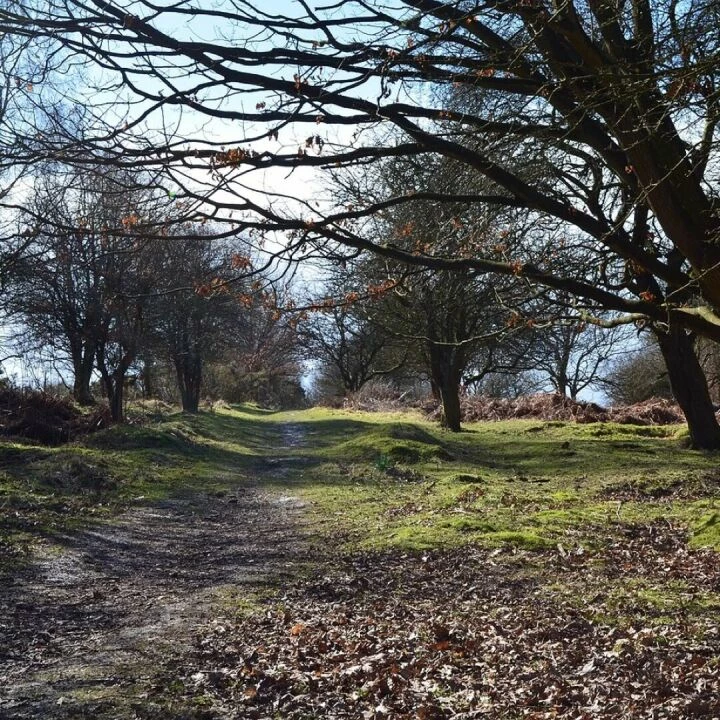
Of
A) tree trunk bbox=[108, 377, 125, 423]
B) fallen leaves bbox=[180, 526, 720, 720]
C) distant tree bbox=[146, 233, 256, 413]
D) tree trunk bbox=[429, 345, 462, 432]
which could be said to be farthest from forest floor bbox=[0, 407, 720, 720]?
distant tree bbox=[146, 233, 256, 413]

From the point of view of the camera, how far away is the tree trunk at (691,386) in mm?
14297

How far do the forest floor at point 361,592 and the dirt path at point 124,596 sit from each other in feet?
0.08

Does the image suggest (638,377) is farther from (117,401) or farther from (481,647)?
(481,647)

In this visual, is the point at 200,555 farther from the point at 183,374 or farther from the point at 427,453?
the point at 183,374

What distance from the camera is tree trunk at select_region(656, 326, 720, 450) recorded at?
563 inches

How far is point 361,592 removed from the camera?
694 centimetres

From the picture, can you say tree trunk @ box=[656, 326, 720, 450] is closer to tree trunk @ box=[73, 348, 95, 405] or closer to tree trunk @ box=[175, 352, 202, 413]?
tree trunk @ box=[73, 348, 95, 405]

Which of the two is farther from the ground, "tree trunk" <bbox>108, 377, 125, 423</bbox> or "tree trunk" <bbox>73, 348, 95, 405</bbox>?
"tree trunk" <bbox>73, 348, 95, 405</bbox>

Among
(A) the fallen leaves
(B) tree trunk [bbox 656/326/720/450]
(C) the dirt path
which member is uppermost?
(B) tree trunk [bbox 656/326/720/450]

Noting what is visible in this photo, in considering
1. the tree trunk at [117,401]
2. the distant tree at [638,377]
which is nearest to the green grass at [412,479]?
the tree trunk at [117,401]

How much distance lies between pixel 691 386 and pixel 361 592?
32.4ft

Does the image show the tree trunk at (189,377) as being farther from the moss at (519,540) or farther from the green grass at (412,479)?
the moss at (519,540)

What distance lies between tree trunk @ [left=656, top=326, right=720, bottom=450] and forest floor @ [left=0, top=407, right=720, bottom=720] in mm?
682

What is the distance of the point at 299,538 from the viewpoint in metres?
9.52
